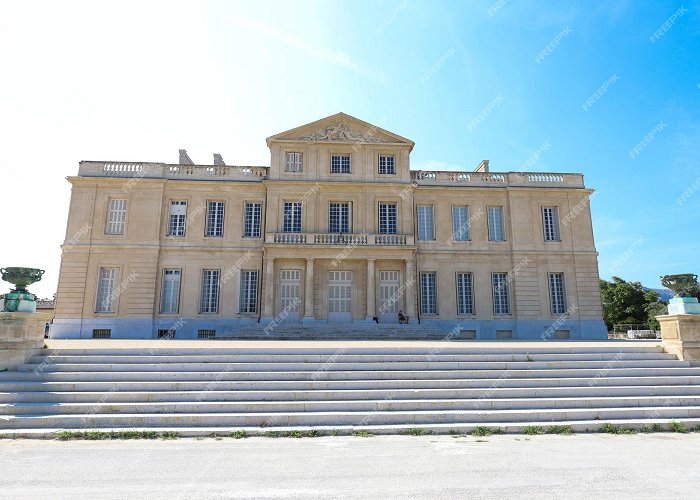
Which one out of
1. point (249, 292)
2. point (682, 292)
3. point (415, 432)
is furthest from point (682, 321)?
point (249, 292)

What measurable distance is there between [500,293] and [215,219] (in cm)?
1681

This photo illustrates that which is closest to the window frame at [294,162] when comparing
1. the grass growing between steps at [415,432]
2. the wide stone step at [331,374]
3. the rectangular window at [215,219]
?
the rectangular window at [215,219]

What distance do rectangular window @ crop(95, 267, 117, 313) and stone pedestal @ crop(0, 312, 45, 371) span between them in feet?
44.2

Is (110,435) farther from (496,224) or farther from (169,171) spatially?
(496,224)

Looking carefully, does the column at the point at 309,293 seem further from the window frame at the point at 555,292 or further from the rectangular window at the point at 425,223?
the window frame at the point at 555,292

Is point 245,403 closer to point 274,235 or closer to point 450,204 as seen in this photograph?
point 274,235

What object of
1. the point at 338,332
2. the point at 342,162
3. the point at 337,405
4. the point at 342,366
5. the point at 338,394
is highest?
the point at 342,162

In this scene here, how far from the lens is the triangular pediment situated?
24.1 meters

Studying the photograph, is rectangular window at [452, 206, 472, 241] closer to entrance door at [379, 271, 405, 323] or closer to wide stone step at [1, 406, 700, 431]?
entrance door at [379, 271, 405, 323]

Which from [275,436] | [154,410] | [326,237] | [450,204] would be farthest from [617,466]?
[450,204]

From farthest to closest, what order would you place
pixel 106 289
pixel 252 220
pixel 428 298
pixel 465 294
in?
pixel 252 220 < pixel 465 294 < pixel 428 298 < pixel 106 289

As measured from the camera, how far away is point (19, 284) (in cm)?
978

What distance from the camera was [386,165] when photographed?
80.0 feet

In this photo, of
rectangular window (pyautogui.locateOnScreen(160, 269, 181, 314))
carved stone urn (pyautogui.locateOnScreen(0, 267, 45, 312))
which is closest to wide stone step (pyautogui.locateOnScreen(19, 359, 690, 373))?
carved stone urn (pyautogui.locateOnScreen(0, 267, 45, 312))
